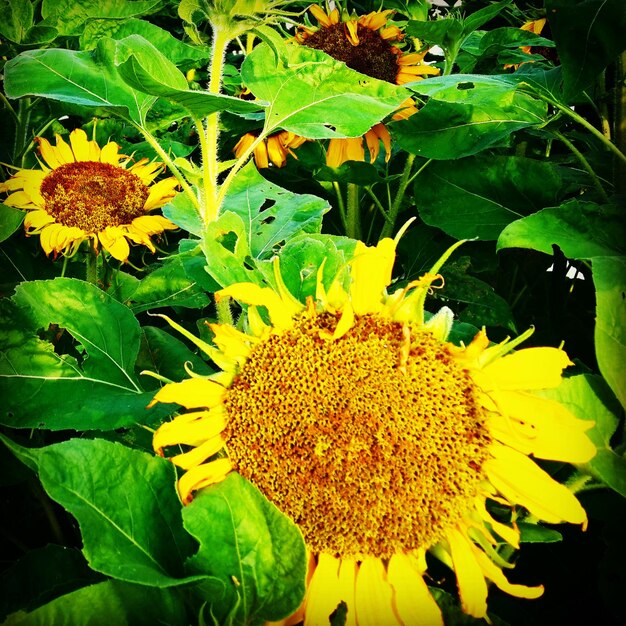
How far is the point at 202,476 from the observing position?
0.43 m

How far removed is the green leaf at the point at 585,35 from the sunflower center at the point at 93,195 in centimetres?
62

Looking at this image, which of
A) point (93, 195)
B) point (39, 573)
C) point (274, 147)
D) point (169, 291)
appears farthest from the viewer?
point (274, 147)

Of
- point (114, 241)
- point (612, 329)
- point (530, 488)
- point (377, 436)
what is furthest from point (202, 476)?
point (114, 241)

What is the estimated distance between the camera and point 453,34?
1.00 meters

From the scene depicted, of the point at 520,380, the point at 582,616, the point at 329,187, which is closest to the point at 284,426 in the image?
the point at 520,380

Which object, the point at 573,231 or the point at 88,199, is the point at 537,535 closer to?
the point at 573,231

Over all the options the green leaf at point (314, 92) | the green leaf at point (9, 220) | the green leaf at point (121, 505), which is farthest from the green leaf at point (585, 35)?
the green leaf at point (9, 220)

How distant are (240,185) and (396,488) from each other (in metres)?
0.43

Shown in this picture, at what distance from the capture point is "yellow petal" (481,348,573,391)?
0.45 metres

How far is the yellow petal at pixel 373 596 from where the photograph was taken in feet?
1.36

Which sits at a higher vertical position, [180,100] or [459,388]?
[180,100]

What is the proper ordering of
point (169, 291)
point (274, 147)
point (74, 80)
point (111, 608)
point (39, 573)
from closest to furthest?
point (111, 608) → point (39, 573) → point (74, 80) → point (169, 291) → point (274, 147)

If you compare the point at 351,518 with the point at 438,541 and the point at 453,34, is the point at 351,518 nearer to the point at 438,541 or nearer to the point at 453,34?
the point at 438,541

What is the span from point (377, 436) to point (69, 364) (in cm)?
30
